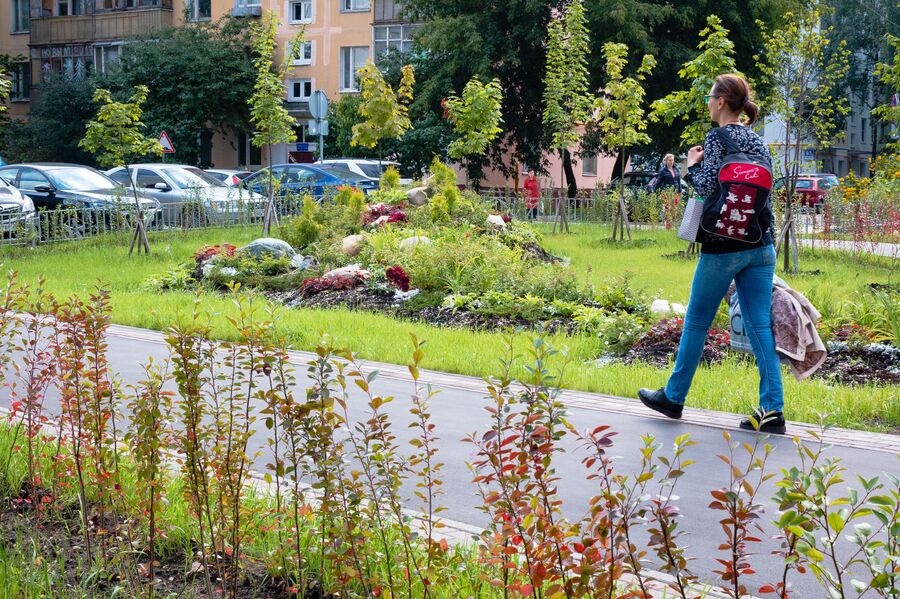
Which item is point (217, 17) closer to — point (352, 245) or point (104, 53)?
point (104, 53)

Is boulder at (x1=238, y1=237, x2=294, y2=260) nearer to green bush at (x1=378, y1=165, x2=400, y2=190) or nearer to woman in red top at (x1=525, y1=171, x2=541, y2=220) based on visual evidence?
green bush at (x1=378, y1=165, x2=400, y2=190)

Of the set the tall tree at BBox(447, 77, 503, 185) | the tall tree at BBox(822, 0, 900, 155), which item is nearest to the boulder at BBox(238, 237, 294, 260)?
the tall tree at BBox(447, 77, 503, 185)

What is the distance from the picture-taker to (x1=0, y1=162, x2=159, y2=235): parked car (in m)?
26.0

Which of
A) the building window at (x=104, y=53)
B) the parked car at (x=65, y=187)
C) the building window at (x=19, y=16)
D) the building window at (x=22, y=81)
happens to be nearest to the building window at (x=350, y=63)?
the building window at (x=104, y=53)

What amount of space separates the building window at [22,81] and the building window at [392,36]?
840 inches

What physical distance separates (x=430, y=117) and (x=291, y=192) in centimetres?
1588

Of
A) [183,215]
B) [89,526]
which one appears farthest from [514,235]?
[89,526]

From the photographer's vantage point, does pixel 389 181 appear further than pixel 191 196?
No

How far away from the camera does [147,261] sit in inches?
813

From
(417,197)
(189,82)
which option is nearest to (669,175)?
(417,197)

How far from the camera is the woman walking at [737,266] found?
291 inches

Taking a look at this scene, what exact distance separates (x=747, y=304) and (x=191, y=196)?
819 inches

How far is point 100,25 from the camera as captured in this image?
62656 millimetres

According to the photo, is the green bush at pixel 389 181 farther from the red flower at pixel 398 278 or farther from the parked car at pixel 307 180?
the red flower at pixel 398 278
